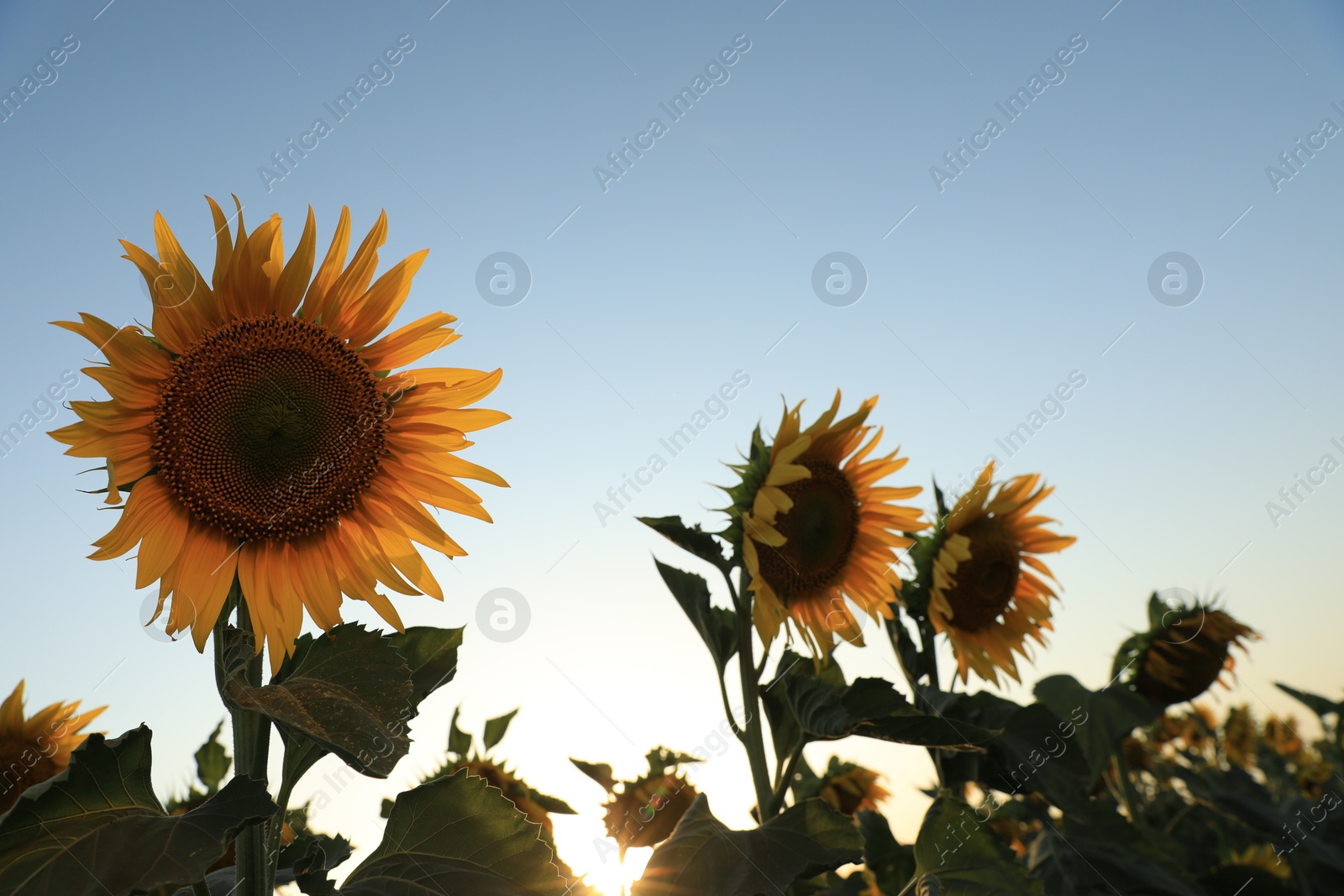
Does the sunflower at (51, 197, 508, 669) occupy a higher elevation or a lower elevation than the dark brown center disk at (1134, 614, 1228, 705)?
higher

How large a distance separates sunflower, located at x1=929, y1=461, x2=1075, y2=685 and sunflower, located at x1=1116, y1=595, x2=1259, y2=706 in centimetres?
73

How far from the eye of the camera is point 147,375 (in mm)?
1822

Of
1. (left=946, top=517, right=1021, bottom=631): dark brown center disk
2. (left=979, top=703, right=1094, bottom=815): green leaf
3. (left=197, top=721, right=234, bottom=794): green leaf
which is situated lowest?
(left=979, top=703, right=1094, bottom=815): green leaf

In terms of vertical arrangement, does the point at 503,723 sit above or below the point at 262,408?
below

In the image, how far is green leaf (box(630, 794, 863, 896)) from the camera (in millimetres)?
1929

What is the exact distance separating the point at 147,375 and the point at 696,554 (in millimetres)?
1532

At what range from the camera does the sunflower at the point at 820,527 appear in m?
2.91

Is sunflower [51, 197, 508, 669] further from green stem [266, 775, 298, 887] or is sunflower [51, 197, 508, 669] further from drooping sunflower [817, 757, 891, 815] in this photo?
drooping sunflower [817, 757, 891, 815]

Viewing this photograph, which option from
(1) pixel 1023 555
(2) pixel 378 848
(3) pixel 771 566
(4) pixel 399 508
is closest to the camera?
(2) pixel 378 848

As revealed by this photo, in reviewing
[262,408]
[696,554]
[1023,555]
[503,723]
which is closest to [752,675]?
[696,554]

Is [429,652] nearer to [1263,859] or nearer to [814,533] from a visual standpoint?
[814,533]

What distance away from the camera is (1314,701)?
12.9 feet

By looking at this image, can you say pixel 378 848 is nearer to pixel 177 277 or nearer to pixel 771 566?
pixel 177 277

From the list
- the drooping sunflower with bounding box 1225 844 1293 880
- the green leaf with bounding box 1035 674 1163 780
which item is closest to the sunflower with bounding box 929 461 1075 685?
the green leaf with bounding box 1035 674 1163 780
